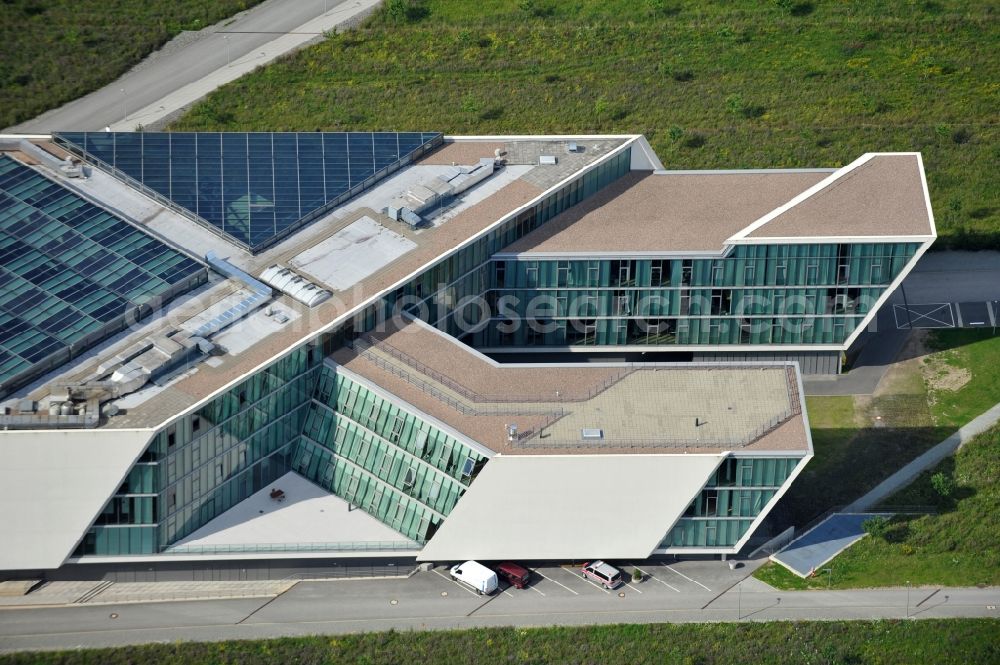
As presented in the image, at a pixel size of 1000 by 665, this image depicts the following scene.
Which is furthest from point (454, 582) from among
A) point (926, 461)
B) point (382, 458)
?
point (926, 461)

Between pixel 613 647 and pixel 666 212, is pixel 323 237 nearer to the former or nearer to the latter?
pixel 666 212

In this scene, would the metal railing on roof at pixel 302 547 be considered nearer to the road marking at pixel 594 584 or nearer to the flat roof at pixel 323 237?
the flat roof at pixel 323 237

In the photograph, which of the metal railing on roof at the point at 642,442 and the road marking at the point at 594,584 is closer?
the metal railing on roof at the point at 642,442

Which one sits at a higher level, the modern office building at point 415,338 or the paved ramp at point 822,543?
the modern office building at point 415,338

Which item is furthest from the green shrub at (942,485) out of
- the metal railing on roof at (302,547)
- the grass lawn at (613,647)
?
the metal railing on roof at (302,547)

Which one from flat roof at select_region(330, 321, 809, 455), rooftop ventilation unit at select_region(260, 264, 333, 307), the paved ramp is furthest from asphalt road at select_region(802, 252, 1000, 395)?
rooftop ventilation unit at select_region(260, 264, 333, 307)

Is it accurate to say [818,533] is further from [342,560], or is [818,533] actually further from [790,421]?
[342,560]

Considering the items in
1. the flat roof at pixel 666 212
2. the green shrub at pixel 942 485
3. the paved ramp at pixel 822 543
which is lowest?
the paved ramp at pixel 822 543

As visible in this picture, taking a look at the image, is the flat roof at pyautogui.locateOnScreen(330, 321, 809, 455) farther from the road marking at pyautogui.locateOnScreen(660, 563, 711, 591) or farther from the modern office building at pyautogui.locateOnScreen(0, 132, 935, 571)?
the road marking at pyautogui.locateOnScreen(660, 563, 711, 591)
